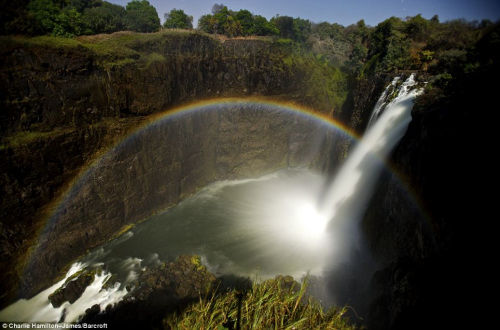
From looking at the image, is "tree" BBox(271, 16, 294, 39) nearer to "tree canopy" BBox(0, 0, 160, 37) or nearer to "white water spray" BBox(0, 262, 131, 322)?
"tree canopy" BBox(0, 0, 160, 37)

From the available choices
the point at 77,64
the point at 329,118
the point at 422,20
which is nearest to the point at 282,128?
the point at 329,118

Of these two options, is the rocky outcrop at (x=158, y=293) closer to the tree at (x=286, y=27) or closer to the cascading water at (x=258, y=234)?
the cascading water at (x=258, y=234)

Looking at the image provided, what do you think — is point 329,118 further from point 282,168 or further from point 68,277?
point 68,277

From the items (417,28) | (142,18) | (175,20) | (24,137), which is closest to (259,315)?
(24,137)

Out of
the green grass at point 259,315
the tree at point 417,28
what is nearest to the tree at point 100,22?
the green grass at point 259,315

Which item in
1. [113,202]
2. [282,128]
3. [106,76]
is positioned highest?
[106,76]
